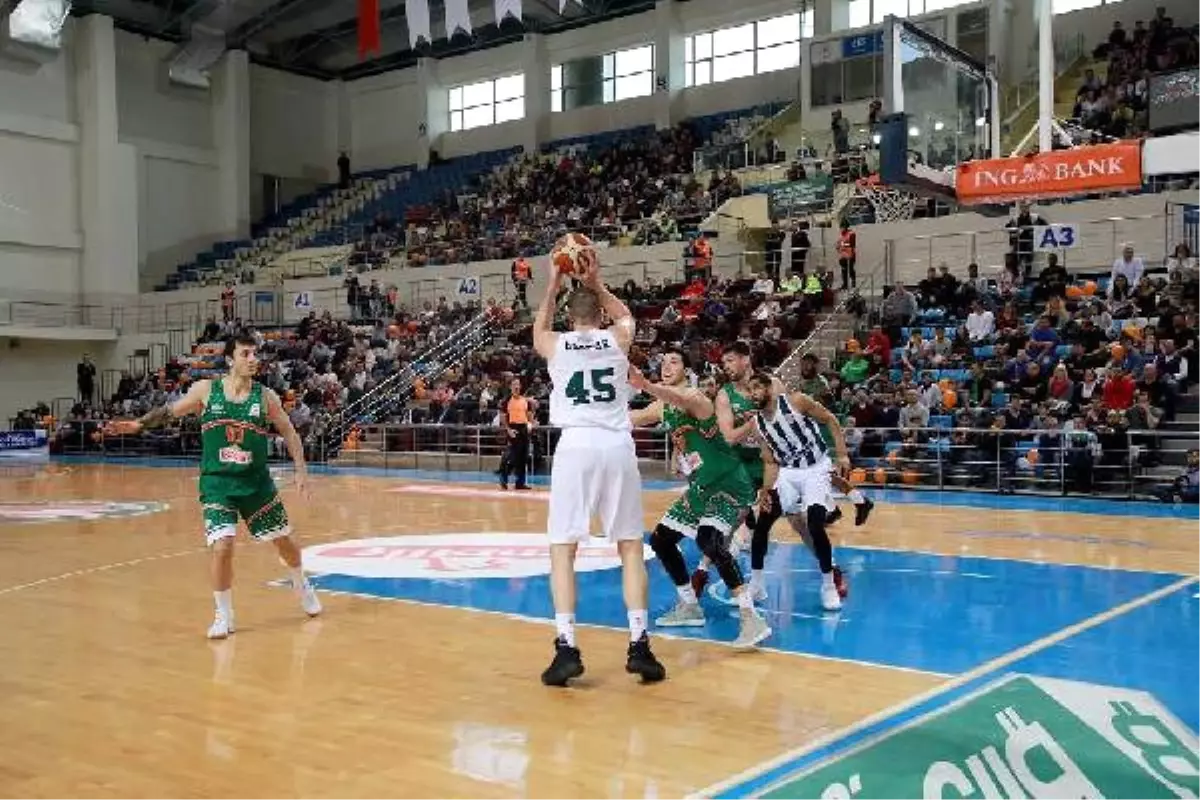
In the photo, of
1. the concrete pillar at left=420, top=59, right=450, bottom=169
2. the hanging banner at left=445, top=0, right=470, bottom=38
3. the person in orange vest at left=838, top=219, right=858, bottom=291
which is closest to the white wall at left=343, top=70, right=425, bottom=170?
the concrete pillar at left=420, top=59, right=450, bottom=169

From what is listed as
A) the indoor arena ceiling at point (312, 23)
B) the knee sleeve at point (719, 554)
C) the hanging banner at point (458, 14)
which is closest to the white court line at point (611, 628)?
the knee sleeve at point (719, 554)

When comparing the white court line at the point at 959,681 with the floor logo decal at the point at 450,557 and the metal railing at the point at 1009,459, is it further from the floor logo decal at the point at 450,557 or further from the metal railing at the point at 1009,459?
the metal railing at the point at 1009,459

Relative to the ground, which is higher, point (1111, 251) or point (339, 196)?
point (339, 196)

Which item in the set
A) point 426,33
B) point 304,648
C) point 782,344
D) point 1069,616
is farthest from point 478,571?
point 426,33

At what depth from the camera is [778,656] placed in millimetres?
6711

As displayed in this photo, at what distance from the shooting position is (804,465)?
8344 mm

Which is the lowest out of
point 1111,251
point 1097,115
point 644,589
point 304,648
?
point 304,648

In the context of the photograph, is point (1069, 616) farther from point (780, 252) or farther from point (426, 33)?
point (426, 33)

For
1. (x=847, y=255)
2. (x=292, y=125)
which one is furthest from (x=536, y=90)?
(x=847, y=255)

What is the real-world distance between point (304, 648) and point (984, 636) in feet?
13.5

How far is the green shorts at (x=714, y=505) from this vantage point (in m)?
7.31

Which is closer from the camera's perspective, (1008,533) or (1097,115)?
(1008,533)

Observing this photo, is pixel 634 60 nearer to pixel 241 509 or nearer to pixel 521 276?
pixel 521 276

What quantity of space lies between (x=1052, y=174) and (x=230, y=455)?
7.62 m
